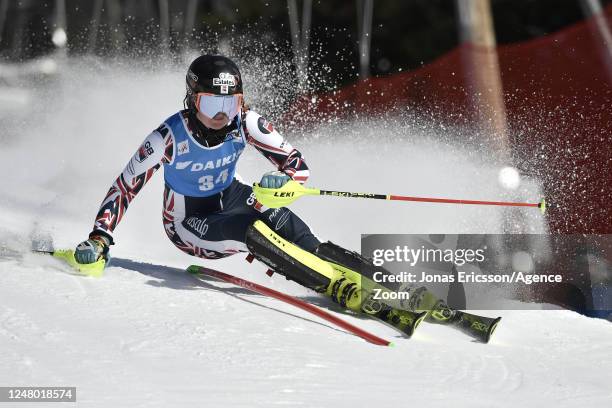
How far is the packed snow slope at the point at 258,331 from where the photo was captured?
359cm

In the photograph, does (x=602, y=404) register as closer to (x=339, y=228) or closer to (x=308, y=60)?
(x=339, y=228)

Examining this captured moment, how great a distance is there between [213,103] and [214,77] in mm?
143

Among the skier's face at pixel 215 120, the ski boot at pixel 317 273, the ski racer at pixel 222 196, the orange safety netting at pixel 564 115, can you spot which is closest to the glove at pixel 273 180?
the ski racer at pixel 222 196

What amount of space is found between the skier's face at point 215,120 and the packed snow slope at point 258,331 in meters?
0.89

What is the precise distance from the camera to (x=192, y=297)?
4.75 metres

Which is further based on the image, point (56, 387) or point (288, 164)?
point (288, 164)

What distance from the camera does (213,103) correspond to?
5078 millimetres

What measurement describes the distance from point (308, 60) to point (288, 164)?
10723 mm

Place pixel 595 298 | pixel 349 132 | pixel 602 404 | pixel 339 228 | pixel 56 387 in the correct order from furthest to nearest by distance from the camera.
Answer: pixel 349 132 < pixel 339 228 < pixel 595 298 < pixel 602 404 < pixel 56 387

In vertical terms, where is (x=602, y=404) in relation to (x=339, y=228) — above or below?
below

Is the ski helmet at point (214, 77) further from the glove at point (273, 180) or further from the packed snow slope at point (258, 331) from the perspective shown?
the packed snow slope at point (258, 331)

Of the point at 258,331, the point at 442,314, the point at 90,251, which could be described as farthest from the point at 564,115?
the point at 90,251

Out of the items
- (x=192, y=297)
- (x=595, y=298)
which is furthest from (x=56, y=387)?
(x=595, y=298)

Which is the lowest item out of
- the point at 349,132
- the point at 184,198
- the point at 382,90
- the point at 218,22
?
the point at 184,198
